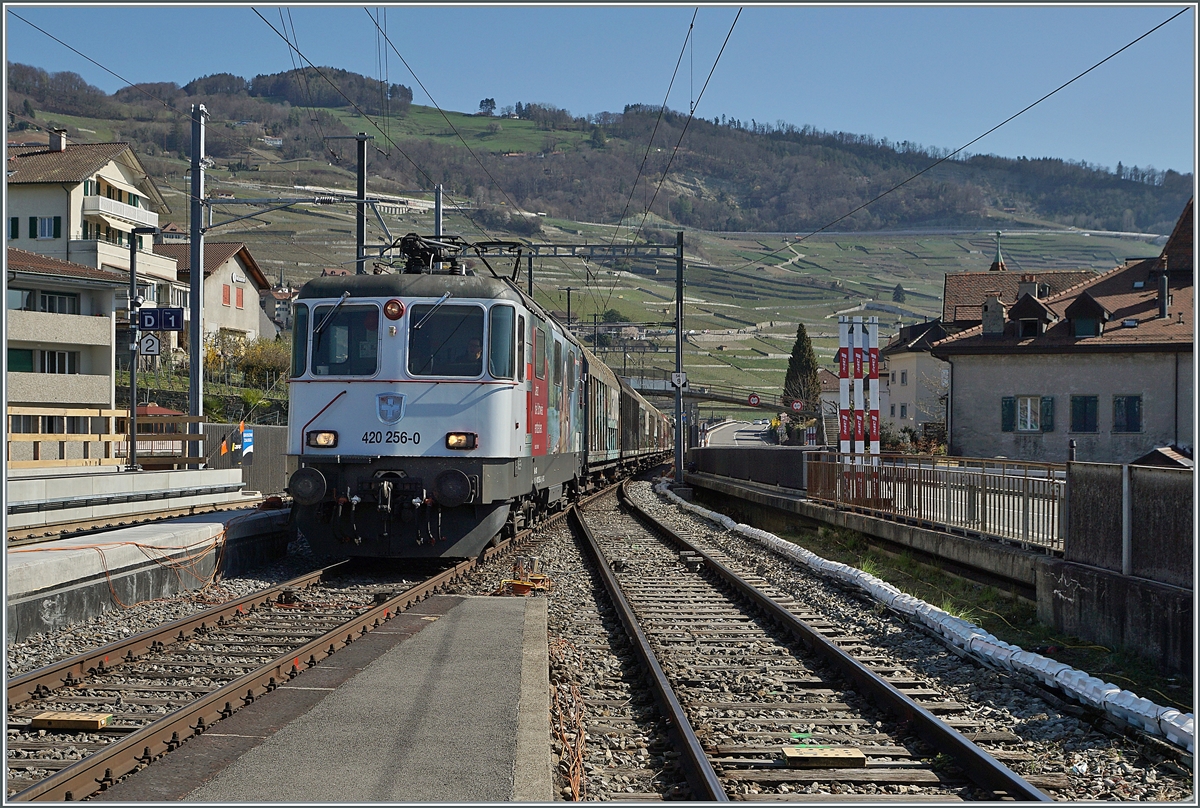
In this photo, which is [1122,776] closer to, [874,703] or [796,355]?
[874,703]

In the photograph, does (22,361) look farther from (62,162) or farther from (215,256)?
(215,256)

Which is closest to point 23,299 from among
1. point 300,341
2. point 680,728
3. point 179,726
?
point 300,341

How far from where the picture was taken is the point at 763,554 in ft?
55.7

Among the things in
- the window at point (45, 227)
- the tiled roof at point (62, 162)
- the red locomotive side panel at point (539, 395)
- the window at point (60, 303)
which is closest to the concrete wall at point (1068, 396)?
the red locomotive side panel at point (539, 395)

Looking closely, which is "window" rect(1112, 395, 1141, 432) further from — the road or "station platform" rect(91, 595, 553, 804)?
the road

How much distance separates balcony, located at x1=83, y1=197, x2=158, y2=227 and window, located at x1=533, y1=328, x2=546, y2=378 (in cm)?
4033

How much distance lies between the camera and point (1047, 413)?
37781mm

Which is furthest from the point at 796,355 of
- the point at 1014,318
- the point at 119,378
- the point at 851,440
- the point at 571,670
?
the point at 571,670

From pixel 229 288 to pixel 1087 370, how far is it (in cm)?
4519

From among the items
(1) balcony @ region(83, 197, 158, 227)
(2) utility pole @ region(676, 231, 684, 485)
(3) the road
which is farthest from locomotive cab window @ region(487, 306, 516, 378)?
(3) the road

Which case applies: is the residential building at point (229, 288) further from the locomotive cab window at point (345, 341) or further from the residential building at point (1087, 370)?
the locomotive cab window at point (345, 341)

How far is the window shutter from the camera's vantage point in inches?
1526

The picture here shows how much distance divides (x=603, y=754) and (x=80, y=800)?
267 cm

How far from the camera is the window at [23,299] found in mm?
39250
